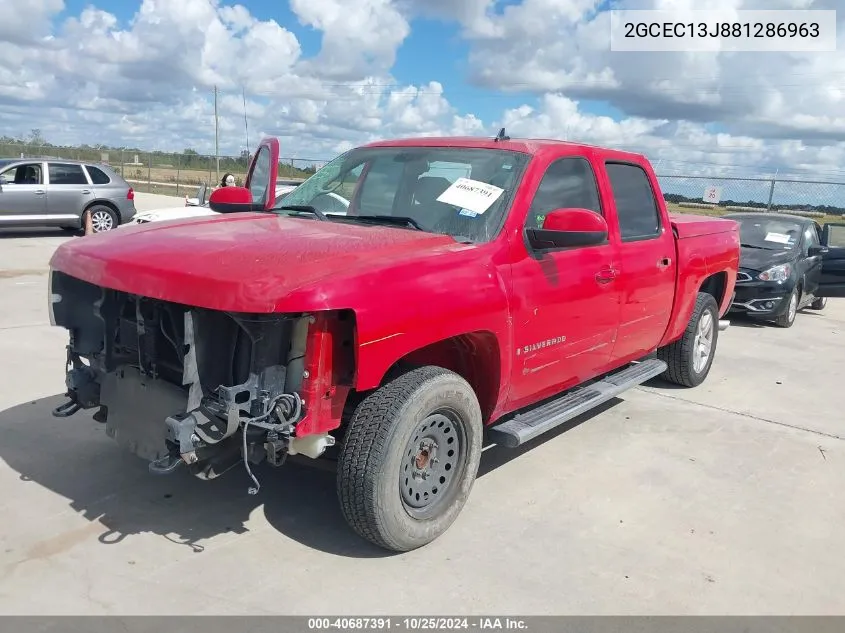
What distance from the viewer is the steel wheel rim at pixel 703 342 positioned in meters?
6.49

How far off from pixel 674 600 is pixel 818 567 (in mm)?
913

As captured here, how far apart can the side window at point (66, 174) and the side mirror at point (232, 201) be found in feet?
40.6

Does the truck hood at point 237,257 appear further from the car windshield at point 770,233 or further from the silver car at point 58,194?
the silver car at point 58,194

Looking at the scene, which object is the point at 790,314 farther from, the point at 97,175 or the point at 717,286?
the point at 97,175

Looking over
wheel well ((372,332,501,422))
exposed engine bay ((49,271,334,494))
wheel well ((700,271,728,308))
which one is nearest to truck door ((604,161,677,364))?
wheel well ((372,332,501,422))

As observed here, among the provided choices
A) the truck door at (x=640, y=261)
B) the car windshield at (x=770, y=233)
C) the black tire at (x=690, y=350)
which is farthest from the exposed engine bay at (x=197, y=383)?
the car windshield at (x=770, y=233)

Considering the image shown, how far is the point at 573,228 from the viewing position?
388 centimetres

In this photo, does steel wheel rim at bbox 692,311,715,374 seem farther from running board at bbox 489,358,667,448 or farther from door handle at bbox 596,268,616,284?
door handle at bbox 596,268,616,284

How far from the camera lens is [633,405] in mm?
6094

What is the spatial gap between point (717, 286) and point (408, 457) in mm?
4534

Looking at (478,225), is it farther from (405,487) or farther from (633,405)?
(633,405)

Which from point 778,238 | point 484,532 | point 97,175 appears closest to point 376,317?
point 484,532

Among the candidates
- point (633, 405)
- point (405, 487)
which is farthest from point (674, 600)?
point (633, 405)
